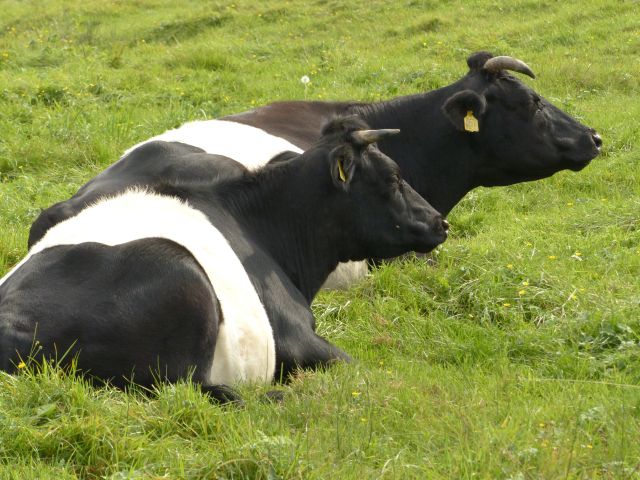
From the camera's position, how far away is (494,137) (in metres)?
9.70

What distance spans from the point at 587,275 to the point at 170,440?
174 inches

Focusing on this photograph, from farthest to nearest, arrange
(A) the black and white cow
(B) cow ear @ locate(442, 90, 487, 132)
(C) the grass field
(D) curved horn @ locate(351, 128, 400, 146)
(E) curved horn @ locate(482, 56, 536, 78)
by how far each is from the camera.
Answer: (E) curved horn @ locate(482, 56, 536, 78) → (B) cow ear @ locate(442, 90, 487, 132) → (D) curved horn @ locate(351, 128, 400, 146) → (A) the black and white cow → (C) the grass field

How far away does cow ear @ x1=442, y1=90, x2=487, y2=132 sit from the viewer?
30.8ft

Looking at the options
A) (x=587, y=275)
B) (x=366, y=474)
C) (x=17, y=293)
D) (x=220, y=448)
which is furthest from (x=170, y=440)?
(x=587, y=275)

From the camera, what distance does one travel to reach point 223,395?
5.74 meters

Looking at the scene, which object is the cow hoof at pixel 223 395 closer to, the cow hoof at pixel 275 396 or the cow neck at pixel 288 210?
the cow hoof at pixel 275 396

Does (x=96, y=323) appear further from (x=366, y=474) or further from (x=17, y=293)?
(x=366, y=474)

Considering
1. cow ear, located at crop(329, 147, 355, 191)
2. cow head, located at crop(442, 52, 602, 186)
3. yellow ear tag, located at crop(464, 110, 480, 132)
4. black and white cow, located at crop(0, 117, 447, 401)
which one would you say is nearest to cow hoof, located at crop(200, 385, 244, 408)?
black and white cow, located at crop(0, 117, 447, 401)

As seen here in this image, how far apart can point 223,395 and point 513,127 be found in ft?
16.0

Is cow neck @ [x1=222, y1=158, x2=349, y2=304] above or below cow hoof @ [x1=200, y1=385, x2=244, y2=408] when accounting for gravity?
above

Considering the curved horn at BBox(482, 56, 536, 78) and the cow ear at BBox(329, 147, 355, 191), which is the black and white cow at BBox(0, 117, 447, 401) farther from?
the curved horn at BBox(482, 56, 536, 78)

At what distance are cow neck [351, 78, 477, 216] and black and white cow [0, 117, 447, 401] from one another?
2.16m

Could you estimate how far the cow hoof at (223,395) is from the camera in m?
5.64

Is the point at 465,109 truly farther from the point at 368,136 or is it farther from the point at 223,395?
the point at 223,395
